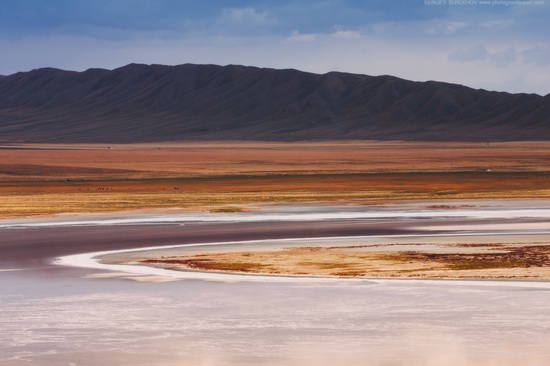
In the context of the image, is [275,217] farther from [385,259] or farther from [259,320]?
[259,320]

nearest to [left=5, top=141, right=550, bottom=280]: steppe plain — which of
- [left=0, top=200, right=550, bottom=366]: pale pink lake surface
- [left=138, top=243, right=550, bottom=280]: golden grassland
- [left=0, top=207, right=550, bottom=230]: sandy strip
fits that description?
[left=138, top=243, right=550, bottom=280]: golden grassland

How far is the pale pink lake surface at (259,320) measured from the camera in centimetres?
1599

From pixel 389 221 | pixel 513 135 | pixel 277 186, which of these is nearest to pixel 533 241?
pixel 389 221

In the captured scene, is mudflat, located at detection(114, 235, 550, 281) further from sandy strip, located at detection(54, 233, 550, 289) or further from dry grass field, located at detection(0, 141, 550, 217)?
dry grass field, located at detection(0, 141, 550, 217)

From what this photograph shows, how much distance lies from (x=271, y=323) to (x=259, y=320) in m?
0.38

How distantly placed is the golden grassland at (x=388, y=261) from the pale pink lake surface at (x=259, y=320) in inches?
56.2

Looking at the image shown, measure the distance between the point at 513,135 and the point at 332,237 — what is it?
6595 inches

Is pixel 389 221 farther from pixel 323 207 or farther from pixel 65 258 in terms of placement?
pixel 65 258

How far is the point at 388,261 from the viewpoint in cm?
2741

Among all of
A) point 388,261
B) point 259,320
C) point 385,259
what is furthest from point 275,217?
point 259,320

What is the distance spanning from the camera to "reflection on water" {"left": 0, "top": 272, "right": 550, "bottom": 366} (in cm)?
1596

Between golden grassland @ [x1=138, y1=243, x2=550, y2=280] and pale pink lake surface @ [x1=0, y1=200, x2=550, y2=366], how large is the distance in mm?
1426

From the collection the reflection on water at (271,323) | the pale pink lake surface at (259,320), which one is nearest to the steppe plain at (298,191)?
the pale pink lake surface at (259,320)

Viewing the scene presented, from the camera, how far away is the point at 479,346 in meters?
16.5
